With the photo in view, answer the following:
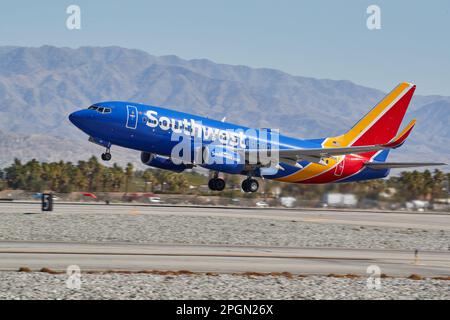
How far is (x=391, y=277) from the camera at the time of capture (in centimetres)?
3059

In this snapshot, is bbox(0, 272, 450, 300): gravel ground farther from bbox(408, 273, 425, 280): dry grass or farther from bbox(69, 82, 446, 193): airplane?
bbox(69, 82, 446, 193): airplane

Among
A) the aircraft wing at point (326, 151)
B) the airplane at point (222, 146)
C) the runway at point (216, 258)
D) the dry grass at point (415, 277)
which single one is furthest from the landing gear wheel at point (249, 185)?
the dry grass at point (415, 277)

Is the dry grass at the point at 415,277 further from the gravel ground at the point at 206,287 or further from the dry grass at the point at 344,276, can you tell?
the dry grass at the point at 344,276

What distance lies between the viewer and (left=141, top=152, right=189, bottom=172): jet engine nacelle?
190ft

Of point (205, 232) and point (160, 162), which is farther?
point (160, 162)

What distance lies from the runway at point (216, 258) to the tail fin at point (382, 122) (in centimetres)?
2839

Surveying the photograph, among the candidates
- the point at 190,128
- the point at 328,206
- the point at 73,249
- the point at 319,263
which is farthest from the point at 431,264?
the point at 328,206

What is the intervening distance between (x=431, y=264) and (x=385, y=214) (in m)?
34.3

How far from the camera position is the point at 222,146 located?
56.3m

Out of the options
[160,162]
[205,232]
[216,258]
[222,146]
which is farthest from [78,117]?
[216,258]

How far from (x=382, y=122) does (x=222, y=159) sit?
835 inches

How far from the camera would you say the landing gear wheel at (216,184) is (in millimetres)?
60031

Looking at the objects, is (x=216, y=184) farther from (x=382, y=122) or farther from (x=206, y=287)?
(x=206, y=287)

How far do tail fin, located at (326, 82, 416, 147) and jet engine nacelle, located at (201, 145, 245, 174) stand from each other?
1447 cm
